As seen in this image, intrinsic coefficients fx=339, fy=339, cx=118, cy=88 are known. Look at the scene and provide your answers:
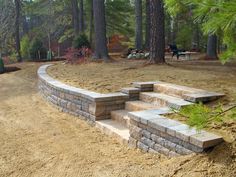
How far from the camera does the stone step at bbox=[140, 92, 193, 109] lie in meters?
4.61

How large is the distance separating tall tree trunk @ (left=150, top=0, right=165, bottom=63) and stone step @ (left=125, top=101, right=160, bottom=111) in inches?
163

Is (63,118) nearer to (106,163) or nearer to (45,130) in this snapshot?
(45,130)

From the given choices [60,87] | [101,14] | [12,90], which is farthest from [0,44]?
[60,87]

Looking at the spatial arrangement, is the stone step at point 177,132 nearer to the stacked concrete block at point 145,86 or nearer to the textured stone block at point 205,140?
the textured stone block at point 205,140

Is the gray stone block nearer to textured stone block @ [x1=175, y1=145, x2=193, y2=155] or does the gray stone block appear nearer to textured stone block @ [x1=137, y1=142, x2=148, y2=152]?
textured stone block @ [x1=137, y1=142, x2=148, y2=152]

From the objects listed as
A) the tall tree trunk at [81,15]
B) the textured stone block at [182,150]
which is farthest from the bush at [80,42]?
the textured stone block at [182,150]

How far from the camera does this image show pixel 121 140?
4.64 metres

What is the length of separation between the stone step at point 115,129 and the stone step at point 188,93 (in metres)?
0.99

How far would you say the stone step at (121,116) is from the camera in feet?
16.7

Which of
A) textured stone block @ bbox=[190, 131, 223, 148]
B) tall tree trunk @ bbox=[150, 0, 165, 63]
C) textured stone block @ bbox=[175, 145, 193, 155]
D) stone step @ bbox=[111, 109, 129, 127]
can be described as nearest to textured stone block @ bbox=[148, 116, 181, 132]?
textured stone block @ bbox=[175, 145, 193, 155]

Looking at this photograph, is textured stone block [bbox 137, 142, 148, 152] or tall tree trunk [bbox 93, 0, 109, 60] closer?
textured stone block [bbox 137, 142, 148, 152]

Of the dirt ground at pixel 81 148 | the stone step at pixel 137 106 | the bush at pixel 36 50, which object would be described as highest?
the bush at pixel 36 50

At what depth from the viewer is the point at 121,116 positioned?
5262mm

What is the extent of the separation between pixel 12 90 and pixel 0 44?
15003 millimetres
